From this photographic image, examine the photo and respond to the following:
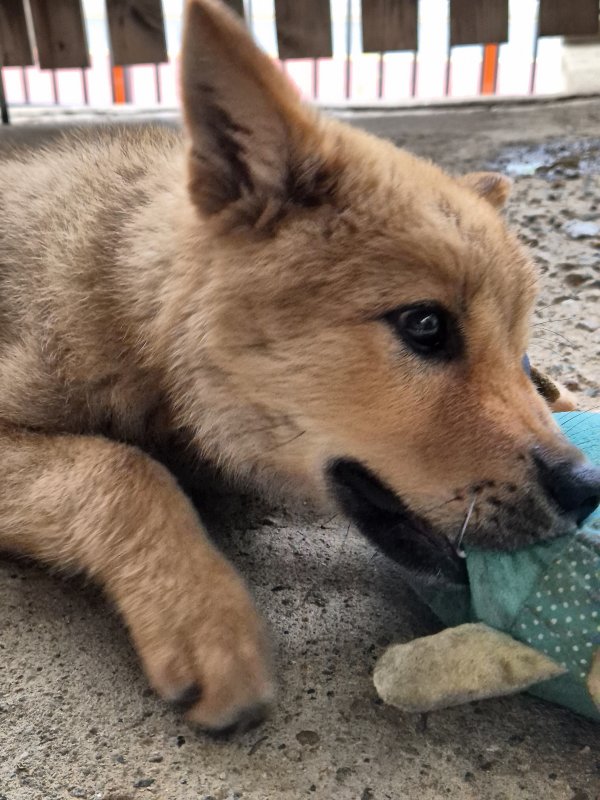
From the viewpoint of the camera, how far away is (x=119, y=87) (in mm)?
8031

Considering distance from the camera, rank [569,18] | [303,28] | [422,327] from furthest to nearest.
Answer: [569,18]
[303,28]
[422,327]

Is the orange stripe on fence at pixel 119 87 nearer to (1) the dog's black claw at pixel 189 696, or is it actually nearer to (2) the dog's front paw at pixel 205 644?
(2) the dog's front paw at pixel 205 644

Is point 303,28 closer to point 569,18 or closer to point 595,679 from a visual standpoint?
point 569,18

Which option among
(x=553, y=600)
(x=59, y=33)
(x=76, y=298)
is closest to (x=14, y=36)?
(x=59, y=33)

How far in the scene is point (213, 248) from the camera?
1942 millimetres

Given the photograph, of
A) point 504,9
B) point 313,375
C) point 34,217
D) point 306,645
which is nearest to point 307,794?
point 306,645

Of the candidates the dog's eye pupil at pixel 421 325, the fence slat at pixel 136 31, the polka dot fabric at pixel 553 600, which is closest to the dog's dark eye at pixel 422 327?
the dog's eye pupil at pixel 421 325

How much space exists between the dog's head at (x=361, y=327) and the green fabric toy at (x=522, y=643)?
0.19 ft

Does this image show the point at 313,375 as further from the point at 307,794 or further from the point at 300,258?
the point at 307,794

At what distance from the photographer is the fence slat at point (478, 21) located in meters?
5.64

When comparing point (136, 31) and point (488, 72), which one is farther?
point (488, 72)

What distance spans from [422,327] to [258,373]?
0.37m

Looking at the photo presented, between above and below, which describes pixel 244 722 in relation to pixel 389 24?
below

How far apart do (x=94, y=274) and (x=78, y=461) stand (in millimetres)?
492
